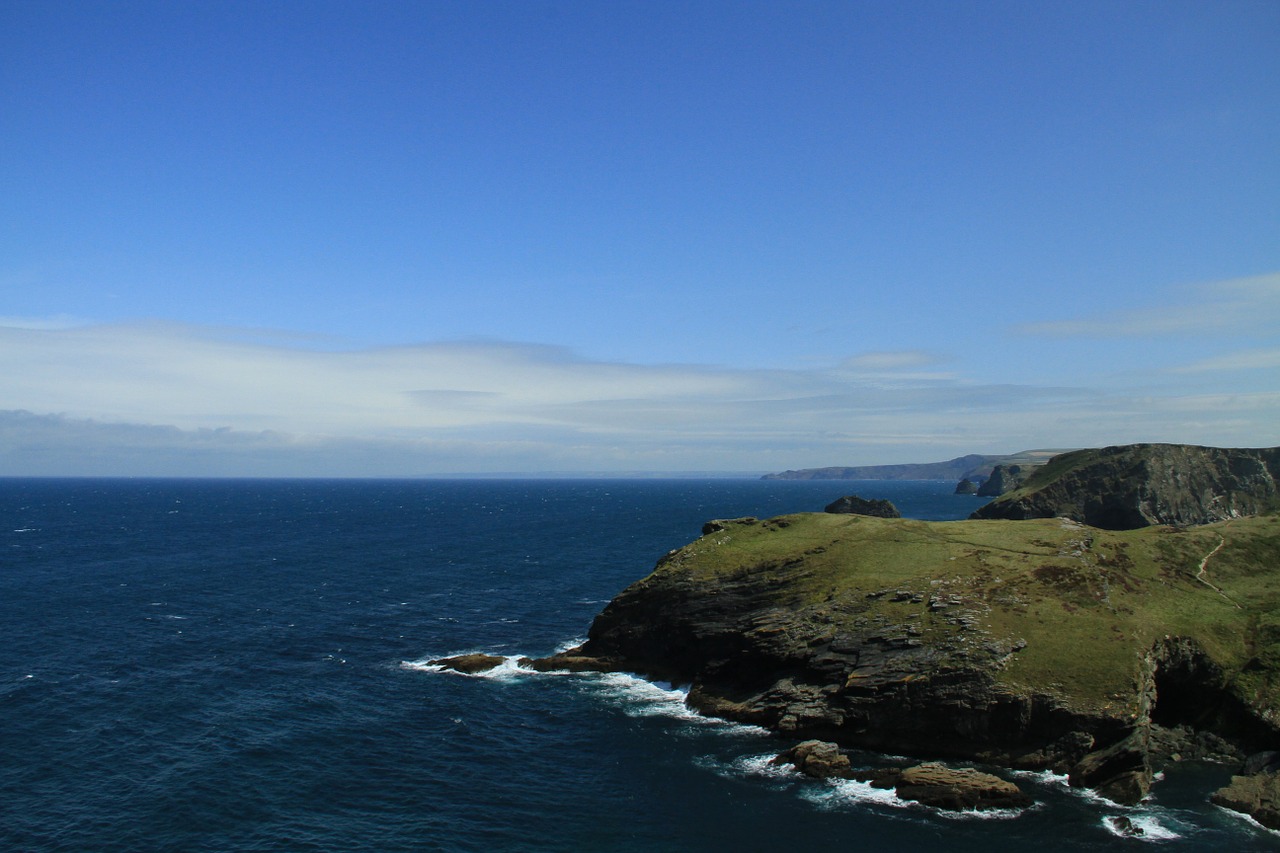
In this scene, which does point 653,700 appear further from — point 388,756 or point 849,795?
point 388,756

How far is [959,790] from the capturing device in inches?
1913

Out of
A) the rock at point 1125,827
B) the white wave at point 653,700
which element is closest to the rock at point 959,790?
the rock at point 1125,827

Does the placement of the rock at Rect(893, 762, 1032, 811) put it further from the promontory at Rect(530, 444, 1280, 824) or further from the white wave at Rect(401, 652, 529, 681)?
the white wave at Rect(401, 652, 529, 681)

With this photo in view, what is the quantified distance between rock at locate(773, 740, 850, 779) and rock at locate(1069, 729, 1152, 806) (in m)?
15.1

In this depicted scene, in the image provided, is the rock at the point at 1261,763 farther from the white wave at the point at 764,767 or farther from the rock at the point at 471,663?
the rock at the point at 471,663

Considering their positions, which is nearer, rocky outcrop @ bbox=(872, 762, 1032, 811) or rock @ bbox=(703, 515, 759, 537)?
rocky outcrop @ bbox=(872, 762, 1032, 811)

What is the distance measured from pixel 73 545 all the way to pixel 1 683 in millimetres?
108694

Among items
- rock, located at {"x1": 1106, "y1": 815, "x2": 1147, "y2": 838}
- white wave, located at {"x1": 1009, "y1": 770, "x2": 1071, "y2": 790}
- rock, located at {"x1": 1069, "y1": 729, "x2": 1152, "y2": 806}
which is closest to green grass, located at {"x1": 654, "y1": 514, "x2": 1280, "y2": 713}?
rock, located at {"x1": 1069, "y1": 729, "x2": 1152, "y2": 806}

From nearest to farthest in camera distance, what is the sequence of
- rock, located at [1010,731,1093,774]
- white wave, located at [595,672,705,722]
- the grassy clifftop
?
1. rock, located at [1010,731,1093,774]
2. the grassy clifftop
3. white wave, located at [595,672,705,722]

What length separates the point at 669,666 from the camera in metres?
76.7

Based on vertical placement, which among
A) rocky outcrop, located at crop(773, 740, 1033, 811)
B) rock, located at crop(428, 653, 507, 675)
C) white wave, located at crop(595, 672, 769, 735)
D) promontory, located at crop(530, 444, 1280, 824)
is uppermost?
promontory, located at crop(530, 444, 1280, 824)

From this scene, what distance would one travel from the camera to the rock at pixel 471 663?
7644 cm

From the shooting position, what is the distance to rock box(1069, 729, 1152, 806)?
48.7 metres

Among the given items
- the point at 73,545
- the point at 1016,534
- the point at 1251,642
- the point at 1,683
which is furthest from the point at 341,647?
the point at 73,545
